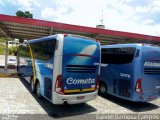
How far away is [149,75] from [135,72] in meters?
0.79

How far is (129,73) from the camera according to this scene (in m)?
9.11

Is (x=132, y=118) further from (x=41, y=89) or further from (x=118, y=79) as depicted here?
(x=41, y=89)

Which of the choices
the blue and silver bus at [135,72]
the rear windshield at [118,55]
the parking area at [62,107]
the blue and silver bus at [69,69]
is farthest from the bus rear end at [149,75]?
the blue and silver bus at [69,69]

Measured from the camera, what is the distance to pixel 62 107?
8.75 metres

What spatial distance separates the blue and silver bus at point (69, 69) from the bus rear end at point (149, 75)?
76.8 inches

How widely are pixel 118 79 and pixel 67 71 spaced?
10.2ft

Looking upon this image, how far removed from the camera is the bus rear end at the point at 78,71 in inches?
300

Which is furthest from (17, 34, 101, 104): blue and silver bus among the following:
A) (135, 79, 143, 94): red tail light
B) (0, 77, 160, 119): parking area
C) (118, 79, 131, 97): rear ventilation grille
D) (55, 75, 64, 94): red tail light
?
(135, 79, 143, 94): red tail light

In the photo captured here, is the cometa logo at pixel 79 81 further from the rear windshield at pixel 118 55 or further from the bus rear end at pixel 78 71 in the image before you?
the rear windshield at pixel 118 55

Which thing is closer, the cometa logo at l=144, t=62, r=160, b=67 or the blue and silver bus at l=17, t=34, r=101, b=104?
the blue and silver bus at l=17, t=34, r=101, b=104

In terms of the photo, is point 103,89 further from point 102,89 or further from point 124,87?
point 124,87

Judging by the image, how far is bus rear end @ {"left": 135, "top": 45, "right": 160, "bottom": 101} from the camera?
8.91 m

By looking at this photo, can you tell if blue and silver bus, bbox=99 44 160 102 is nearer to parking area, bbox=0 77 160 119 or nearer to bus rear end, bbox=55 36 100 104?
parking area, bbox=0 77 160 119

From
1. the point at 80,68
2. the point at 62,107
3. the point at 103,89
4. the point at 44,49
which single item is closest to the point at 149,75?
the point at 103,89
